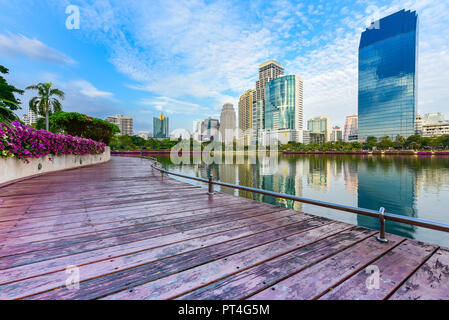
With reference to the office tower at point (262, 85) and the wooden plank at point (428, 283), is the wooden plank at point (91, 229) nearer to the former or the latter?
the wooden plank at point (428, 283)

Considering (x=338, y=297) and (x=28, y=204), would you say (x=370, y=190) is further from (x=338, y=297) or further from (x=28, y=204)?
(x=28, y=204)

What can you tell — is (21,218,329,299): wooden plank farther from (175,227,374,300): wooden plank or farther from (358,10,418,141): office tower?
(358,10,418,141): office tower

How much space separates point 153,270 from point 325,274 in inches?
59.3

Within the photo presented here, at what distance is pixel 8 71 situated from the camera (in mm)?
25766

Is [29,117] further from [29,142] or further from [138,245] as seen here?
[138,245]

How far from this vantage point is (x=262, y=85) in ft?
522

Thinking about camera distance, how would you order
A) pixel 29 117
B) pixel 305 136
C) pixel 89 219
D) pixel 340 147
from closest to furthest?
pixel 89 219, pixel 29 117, pixel 340 147, pixel 305 136

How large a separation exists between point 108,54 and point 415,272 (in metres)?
30.2

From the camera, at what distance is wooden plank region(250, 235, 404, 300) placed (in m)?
1.47

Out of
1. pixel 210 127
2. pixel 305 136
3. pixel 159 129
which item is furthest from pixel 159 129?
pixel 305 136

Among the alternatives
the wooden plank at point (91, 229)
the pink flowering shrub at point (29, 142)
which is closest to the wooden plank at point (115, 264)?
the wooden plank at point (91, 229)

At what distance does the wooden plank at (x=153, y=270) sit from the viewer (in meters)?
1.45
